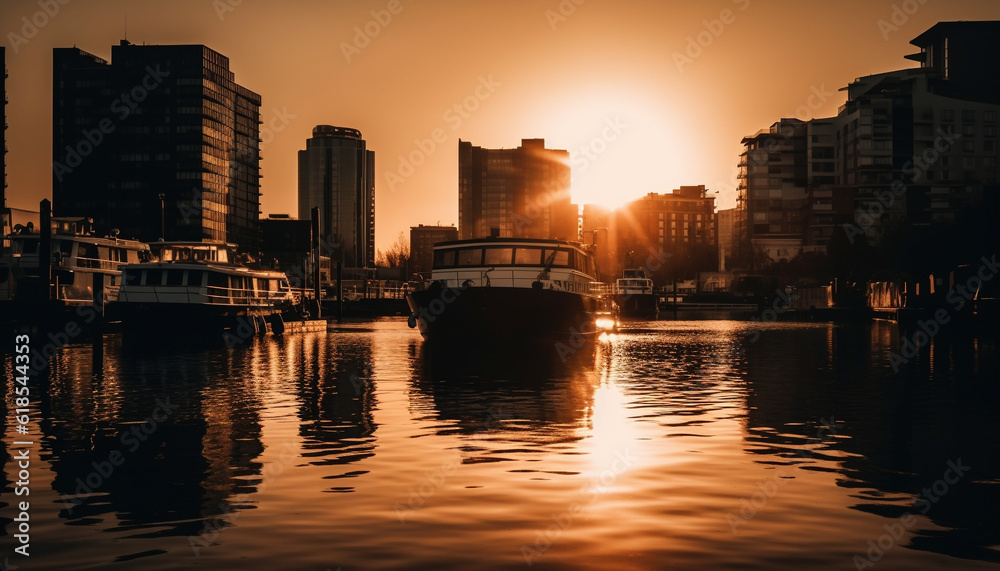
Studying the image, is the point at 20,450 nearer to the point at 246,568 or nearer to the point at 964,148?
the point at 246,568

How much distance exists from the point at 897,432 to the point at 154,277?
40.2m

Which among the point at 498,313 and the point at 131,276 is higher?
the point at 131,276

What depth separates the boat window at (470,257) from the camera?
140ft

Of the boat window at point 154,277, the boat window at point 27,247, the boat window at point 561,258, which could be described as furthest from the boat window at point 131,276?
the boat window at point 561,258

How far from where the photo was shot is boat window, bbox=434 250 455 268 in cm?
4344

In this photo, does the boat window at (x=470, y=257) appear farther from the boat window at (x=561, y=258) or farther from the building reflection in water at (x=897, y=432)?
the building reflection in water at (x=897, y=432)

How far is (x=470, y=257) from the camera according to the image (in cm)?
4281

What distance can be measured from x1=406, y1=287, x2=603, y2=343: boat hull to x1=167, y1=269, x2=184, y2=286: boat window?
13.6 metres

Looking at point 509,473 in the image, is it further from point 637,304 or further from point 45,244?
point 637,304

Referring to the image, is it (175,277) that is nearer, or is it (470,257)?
(470,257)

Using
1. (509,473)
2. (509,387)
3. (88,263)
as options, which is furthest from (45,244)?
(509,473)

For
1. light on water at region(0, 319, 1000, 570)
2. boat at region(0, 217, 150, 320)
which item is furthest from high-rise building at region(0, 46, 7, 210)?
light on water at region(0, 319, 1000, 570)

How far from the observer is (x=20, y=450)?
14.3 meters

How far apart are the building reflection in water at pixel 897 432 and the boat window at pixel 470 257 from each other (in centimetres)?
1263
